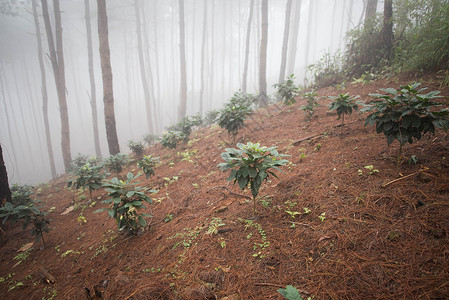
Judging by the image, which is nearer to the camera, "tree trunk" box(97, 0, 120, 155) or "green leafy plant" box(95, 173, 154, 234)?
"green leafy plant" box(95, 173, 154, 234)

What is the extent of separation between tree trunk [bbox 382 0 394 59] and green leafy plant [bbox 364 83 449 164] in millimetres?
5389

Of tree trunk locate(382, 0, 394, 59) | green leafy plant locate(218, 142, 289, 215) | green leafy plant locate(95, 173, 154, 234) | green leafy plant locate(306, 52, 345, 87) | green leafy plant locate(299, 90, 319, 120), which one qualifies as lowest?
green leafy plant locate(95, 173, 154, 234)

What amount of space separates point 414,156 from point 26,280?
567cm

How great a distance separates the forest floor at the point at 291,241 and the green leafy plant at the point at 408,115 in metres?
0.46

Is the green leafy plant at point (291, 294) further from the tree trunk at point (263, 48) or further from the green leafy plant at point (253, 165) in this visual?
the tree trunk at point (263, 48)

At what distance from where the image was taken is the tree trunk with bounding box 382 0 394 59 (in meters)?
5.85

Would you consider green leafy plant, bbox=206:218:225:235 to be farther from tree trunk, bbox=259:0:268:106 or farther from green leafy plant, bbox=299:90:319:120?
Answer: tree trunk, bbox=259:0:268:106

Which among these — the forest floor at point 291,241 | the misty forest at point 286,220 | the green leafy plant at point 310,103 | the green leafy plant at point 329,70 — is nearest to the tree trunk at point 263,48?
the green leafy plant at point 329,70

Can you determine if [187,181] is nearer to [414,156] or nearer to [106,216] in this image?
[106,216]

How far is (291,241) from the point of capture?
1.98 meters

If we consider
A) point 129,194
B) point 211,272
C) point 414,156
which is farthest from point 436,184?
point 129,194

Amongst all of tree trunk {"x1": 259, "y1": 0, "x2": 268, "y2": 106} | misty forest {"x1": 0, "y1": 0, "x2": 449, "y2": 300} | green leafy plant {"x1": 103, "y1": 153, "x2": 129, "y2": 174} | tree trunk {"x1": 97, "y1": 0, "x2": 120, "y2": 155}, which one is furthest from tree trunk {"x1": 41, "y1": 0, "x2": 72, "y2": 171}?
tree trunk {"x1": 259, "y1": 0, "x2": 268, "y2": 106}

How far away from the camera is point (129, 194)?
244 cm

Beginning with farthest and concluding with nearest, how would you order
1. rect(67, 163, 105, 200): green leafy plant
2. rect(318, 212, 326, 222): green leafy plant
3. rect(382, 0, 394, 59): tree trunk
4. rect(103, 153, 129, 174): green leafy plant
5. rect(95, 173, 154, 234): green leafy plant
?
rect(103, 153, 129, 174): green leafy plant → rect(382, 0, 394, 59): tree trunk → rect(67, 163, 105, 200): green leafy plant → rect(95, 173, 154, 234): green leafy plant → rect(318, 212, 326, 222): green leafy plant
